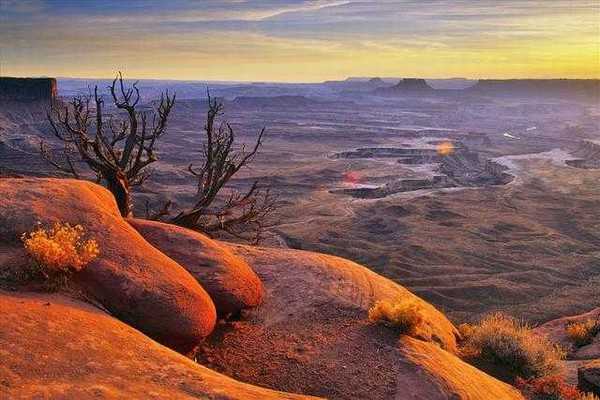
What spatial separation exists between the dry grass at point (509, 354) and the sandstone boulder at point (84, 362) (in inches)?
182

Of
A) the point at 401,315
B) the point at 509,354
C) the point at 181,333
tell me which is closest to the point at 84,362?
the point at 181,333

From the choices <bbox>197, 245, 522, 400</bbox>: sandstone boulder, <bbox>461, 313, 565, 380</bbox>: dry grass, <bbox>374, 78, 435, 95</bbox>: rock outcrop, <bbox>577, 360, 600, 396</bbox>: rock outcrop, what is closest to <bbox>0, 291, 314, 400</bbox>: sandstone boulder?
<bbox>197, 245, 522, 400</bbox>: sandstone boulder

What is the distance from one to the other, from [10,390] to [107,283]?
2.36 meters

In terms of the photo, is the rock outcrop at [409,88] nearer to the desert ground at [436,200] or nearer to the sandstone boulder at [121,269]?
the desert ground at [436,200]

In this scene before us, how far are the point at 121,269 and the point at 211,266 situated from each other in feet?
6.19

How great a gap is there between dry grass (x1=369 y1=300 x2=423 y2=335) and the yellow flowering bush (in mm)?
3784

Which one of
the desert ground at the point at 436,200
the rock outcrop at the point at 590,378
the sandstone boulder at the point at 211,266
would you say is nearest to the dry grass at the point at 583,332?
the rock outcrop at the point at 590,378

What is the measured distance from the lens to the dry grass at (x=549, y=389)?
7.65 metres

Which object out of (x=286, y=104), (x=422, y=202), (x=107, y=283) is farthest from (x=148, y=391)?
(x=286, y=104)

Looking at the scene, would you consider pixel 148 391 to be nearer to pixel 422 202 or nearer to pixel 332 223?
pixel 332 223

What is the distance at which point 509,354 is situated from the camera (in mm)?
8656

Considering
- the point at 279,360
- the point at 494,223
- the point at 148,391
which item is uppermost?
the point at 148,391

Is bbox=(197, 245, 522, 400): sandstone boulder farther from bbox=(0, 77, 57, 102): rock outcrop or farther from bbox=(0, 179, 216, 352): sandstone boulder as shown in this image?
bbox=(0, 77, 57, 102): rock outcrop

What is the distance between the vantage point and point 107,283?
20.7 feet
